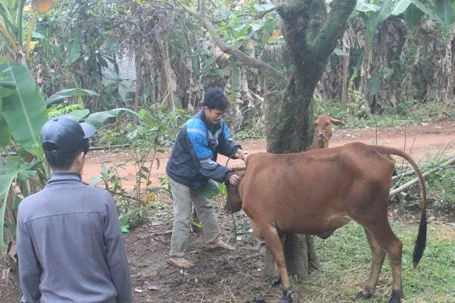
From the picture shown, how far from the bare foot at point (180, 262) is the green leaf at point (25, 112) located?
218 centimetres

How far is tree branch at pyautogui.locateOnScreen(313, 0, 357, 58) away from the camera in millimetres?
4680

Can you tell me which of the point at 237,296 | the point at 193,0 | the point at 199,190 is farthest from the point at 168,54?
the point at 237,296

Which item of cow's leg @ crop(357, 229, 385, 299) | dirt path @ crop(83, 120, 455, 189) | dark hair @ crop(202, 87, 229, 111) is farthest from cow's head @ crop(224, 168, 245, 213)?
dirt path @ crop(83, 120, 455, 189)

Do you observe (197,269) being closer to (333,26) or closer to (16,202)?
(16,202)

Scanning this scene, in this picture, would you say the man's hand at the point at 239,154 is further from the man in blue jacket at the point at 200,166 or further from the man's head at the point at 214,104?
the man's head at the point at 214,104

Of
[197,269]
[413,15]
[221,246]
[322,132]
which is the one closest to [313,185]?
[197,269]

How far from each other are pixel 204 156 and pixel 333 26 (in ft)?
5.58

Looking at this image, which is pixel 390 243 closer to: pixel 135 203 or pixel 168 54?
pixel 135 203

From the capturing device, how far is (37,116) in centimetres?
427

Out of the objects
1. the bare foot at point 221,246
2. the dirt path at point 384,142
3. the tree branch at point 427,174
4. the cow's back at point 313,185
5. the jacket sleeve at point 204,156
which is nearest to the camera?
the cow's back at point 313,185

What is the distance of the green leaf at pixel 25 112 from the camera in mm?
4164

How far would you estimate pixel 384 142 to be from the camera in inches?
480

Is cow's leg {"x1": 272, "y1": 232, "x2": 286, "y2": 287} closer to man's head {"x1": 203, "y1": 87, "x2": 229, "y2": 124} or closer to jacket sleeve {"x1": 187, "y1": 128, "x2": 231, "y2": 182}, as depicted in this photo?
jacket sleeve {"x1": 187, "y1": 128, "x2": 231, "y2": 182}

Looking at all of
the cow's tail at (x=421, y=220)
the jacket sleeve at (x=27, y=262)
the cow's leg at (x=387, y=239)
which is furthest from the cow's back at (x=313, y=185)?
the jacket sleeve at (x=27, y=262)
